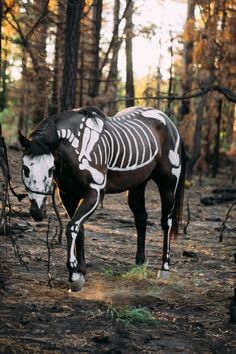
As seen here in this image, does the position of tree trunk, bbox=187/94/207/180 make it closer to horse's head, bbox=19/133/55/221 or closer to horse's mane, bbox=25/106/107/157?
horse's mane, bbox=25/106/107/157

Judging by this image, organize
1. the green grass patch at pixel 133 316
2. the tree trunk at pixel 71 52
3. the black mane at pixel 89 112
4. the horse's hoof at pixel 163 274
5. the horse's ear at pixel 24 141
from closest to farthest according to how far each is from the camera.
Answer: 1. the green grass patch at pixel 133 316
2. the horse's ear at pixel 24 141
3. the black mane at pixel 89 112
4. the horse's hoof at pixel 163 274
5. the tree trunk at pixel 71 52

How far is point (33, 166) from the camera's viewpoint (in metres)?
5.88

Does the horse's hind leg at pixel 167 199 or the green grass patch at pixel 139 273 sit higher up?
the horse's hind leg at pixel 167 199

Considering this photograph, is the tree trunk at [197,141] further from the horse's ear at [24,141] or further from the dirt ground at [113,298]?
the horse's ear at [24,141]

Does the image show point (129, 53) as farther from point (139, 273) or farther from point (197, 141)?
point (139, 273)

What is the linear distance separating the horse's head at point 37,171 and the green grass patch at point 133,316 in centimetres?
130

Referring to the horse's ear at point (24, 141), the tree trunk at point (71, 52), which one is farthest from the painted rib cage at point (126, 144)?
the tree trunk at point (71, 52)

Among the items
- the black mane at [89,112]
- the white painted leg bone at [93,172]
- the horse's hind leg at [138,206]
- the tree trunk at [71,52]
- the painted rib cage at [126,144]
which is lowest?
the horse's hind leg at [138,206]

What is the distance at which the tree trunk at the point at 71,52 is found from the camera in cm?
1079

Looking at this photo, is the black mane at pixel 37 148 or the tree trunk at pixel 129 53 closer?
the black mane at pixel 37 148

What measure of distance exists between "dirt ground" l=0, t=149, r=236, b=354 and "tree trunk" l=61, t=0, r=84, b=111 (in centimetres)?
252

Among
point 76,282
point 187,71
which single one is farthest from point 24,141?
point 187,71

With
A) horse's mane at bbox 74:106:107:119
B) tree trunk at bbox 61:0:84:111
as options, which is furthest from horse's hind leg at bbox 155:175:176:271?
tree trunk at bbox 61:0:84:111

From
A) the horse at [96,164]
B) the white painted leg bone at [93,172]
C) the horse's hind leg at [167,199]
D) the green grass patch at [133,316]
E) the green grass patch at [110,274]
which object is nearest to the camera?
the green grass patch at [133,316]
